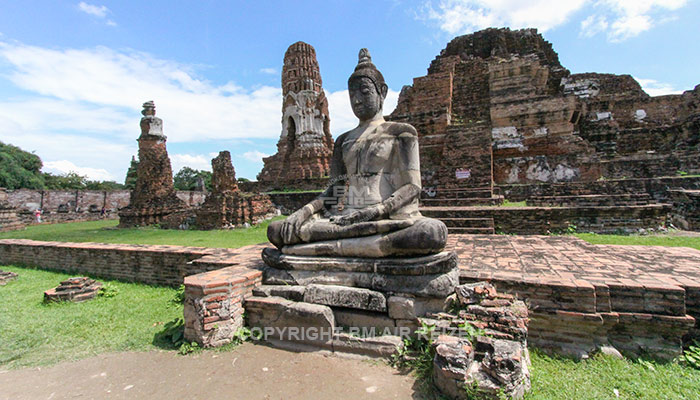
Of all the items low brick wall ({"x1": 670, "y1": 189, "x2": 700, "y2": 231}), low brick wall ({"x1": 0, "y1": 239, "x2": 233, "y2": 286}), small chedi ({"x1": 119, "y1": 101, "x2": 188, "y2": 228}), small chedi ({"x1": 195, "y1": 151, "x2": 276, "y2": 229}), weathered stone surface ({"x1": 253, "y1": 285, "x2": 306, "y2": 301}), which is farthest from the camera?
small chedi ({"x1": 119, "y1": 101, "x2": 188, "y2": 228})

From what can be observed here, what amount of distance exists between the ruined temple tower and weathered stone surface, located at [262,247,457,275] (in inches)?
659

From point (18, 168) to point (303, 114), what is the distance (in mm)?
30034

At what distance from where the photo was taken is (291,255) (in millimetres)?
3410

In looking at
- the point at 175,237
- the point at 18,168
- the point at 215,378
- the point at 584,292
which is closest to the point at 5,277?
the point at 175,237

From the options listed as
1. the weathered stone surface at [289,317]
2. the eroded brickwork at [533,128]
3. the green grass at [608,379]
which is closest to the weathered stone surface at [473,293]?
the green grass at [608,379]

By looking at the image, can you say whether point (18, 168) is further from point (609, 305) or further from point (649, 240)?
point (649, 240)

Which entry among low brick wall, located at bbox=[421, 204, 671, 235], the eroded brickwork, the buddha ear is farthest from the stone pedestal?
the eroded brickwork

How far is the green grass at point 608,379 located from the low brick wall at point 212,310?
8.25 feet

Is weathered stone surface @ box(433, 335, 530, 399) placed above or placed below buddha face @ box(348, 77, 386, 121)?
below

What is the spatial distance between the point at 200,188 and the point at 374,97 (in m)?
33.1

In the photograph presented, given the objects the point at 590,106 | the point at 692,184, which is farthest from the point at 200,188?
the point at 692,184

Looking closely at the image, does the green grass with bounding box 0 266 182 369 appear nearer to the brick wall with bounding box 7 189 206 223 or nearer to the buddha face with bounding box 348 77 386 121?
the buddha face with bounding box 348 77 386 121

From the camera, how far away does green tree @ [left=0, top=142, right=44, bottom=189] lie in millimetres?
28531

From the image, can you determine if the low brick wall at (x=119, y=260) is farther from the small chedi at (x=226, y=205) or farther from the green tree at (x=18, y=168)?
the green tree at (x=18, y=168)
